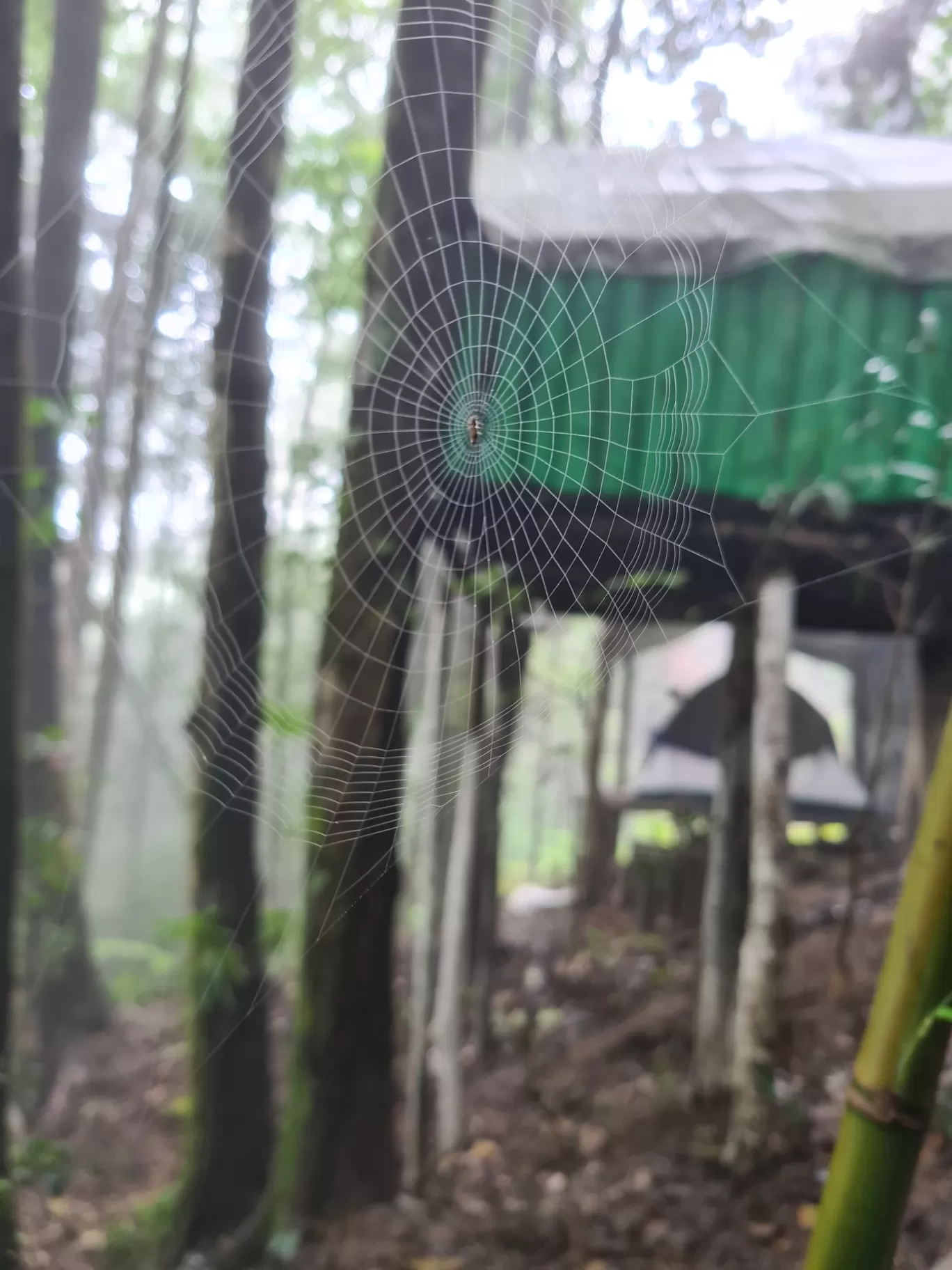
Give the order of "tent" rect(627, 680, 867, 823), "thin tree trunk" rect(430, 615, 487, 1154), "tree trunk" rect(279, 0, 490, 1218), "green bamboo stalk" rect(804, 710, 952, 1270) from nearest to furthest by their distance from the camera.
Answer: "green bamboo stalk" rect(804, 710, 952, 1270) < "tree trunk" rect(279, 0, 490, 1218) < "thin tree trunk" rect(430, 615, 487, 1154) < "tent" rect(627, 680, 867, 823)

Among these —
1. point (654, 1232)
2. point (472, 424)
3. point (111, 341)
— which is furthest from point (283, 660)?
point (654, 1232)

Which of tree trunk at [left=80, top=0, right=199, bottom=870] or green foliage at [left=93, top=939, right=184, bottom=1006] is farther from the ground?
tree trunk at [left=80, top=0, right=199, bottom=870]

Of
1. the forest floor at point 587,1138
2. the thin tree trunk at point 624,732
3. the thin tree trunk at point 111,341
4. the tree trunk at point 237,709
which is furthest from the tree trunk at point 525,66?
the forest floor at point 587,1138

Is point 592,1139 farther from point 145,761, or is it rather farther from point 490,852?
point 145,761

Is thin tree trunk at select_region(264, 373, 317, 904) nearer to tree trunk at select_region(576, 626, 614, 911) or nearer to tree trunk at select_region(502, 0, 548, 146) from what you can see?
tree trunk at select_region(502, 0, 548, 146)

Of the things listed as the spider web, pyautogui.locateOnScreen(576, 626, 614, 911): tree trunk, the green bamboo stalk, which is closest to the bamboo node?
the green bamboo stalk

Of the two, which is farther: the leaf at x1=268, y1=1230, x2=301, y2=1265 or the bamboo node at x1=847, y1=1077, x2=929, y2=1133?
the leaf at x1=268, y1=1230, x2=301, y2=1265

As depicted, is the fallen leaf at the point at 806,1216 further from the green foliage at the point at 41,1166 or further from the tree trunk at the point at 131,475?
the tree trunk at the point at 131,475
